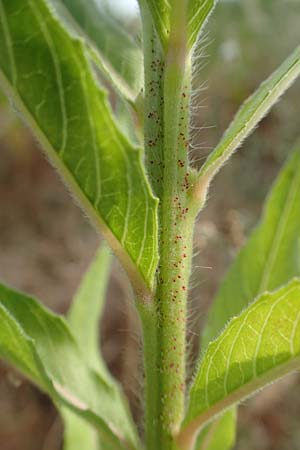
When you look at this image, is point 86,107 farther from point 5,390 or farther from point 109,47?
Result: point 5,390

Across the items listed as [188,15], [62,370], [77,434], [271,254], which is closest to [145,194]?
[188,15]

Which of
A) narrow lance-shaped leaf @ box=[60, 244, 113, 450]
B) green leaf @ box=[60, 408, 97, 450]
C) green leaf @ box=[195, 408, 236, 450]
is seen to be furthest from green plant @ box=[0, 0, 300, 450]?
narrow lance-shaped leaf @ box=[60, 244, 113, 450]

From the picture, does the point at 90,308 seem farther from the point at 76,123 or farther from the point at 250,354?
the point at 76,123

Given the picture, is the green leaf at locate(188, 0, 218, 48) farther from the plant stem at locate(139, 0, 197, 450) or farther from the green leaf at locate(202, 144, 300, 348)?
the green leaf at locate(202, 144, 300, 348)

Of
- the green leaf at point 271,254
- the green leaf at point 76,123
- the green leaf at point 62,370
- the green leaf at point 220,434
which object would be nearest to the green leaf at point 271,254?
the green leaf at point 271,254

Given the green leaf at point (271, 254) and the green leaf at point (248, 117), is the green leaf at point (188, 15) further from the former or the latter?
the green leaf at point (271, 254)

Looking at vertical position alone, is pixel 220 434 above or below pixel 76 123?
below
